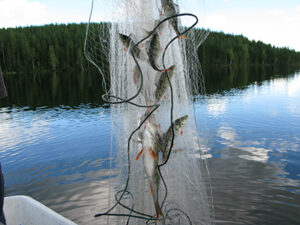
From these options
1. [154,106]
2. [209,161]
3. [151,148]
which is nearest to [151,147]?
[151,148]

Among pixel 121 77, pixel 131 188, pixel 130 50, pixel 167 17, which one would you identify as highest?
pixel 167 17

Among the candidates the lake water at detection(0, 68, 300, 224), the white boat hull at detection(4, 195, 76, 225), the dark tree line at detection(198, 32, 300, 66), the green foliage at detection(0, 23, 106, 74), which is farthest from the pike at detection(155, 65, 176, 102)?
the green foliage at detection(0, 23, 106, 74)

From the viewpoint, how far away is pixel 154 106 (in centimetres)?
243

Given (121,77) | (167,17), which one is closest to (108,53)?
(121,77)

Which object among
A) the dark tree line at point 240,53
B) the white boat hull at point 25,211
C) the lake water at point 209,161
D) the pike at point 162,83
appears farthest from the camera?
the dark tree line at point 240,53

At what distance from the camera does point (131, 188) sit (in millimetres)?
2928

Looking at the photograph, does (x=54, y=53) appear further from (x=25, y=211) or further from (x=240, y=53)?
(x=25, y=211)

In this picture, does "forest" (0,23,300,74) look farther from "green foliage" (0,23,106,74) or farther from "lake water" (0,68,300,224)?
"lake water" (0,68,300,224)

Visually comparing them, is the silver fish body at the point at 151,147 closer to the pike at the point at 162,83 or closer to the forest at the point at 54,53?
the pike at the point at 162,83

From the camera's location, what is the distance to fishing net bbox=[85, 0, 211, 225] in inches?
94.7

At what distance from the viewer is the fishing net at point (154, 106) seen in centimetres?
240

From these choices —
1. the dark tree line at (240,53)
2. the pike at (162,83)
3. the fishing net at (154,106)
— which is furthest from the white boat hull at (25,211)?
the dark tree line at (240,53)

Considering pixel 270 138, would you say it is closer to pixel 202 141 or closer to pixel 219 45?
pixel 202 141

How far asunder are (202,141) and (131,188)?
7637 mm
